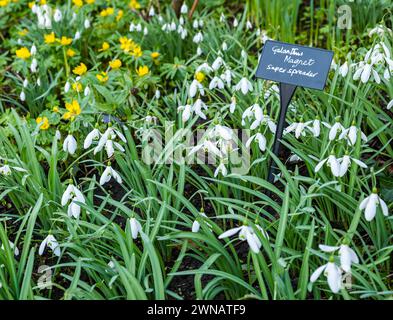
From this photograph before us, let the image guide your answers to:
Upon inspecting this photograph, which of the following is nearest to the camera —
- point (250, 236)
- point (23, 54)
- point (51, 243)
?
point (250, 236)

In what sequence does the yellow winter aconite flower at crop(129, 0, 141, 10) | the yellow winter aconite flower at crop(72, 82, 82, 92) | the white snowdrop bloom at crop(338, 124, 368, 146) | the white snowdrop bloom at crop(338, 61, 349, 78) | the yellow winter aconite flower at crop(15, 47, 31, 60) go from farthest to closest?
the yellow winter aconite flower at crop(129, 0, 141, 10) < the yellow winter aconite flower at crop(15, 47, 31, 60) < the yellow winter aconite flower at crop(72, 82, 82, 92) < the white snowdrop bloom at crop(338, 61, 349, 78) < the white snowdrop bloom at crop(338, 124, 368, 146)

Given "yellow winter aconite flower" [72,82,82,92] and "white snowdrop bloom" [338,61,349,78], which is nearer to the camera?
"white snowdrop bloom" [338,61,349,78]

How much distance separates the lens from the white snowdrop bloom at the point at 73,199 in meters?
2.40

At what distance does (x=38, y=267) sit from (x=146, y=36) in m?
2.06

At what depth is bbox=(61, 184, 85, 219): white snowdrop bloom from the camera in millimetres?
2398

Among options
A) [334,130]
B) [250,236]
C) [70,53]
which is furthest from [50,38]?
[250,236]

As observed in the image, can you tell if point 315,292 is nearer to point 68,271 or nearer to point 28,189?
A: point 68,271

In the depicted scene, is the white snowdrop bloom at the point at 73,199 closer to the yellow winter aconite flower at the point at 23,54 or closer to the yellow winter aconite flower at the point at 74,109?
the yellow winter aconite flower at the point at 74,109

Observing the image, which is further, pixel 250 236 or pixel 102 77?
pixel 102 77

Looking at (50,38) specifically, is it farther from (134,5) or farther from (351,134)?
(351,134)

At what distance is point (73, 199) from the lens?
241cm

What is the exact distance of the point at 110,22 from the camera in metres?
4.32

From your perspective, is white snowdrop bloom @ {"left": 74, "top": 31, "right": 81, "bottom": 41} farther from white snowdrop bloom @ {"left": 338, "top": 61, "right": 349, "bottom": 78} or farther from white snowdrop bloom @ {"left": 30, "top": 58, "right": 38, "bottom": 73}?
white snowdrop bloom @ {"left": 338, "top": 61, "right": 349, "bottom": 78}

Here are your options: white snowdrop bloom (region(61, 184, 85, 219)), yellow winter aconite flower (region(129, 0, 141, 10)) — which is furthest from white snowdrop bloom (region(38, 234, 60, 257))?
yellow winter aconite flower (region(129, 0, 141, 10))
